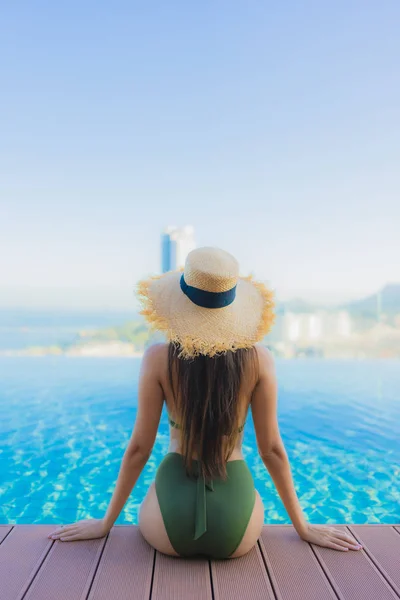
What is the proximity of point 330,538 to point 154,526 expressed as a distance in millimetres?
636

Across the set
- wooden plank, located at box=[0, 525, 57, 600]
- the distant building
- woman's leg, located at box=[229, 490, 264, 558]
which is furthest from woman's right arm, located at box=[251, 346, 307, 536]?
the distant building

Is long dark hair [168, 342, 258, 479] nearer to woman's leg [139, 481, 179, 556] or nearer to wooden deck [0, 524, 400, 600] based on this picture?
woman's leg [139, 481, 179, 556]

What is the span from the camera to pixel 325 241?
72.7ft

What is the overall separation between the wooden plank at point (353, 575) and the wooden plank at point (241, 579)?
8.2 inches

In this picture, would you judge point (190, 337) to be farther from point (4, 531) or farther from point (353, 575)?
point (4, 531)

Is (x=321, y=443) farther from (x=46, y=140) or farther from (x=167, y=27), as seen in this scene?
(x=46, y=140)

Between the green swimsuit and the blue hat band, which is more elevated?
the blue hat band

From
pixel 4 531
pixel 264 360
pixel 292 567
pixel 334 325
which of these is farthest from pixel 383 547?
pixel 334 325

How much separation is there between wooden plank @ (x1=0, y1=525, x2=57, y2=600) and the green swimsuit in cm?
45

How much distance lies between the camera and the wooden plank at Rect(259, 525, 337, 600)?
1.20 metres

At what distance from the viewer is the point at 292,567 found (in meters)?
1.31

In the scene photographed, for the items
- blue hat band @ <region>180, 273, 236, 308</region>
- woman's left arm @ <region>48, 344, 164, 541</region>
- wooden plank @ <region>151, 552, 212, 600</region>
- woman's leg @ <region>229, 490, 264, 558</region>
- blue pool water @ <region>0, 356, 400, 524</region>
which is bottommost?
blue pool water @ <region>0, 356, 400, 524</region>

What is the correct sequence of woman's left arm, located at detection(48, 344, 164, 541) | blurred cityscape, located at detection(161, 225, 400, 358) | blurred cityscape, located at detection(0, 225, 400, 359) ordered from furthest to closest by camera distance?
1. blurred cityscape, located at detection(0, 225, 400, 359)
2. blurred cityscape, located at detection(161, 225, 400, 358)
3. woman's left arm, located at detection(48, 344, 164, 541)

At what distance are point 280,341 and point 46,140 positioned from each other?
1552cm
